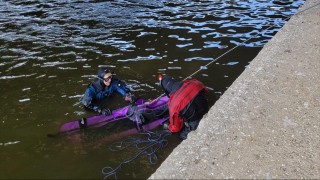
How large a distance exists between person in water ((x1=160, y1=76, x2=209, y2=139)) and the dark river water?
0.31m

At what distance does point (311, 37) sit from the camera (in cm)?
775

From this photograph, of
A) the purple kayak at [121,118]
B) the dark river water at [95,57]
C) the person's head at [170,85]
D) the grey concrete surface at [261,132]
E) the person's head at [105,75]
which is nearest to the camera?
the grey concrete surface at [261,132]

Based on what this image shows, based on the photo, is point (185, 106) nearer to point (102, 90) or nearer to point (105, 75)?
point (105, 75)

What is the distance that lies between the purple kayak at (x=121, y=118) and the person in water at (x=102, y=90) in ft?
0.70

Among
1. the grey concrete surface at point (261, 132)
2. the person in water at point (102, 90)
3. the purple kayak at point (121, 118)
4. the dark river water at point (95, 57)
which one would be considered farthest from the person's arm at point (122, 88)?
the grey concrete surface at point (261, 132)

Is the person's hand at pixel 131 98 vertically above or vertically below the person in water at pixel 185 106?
below

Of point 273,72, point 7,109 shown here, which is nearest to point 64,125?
point 7,109

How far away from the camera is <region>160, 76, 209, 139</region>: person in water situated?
216 inches

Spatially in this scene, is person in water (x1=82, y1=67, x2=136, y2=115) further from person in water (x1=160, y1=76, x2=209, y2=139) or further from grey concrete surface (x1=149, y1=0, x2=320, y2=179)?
grey concrete surface (x1=149, y1=0, x2=320, y2=179)

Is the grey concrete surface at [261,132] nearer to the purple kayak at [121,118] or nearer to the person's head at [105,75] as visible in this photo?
the purple kayak at [121,118]

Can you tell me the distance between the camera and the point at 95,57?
357 inches

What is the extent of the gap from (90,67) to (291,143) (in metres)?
5.61

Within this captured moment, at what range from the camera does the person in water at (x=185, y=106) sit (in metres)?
5.49

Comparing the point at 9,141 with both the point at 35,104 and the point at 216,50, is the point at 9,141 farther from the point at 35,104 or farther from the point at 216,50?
the point at 216,50
